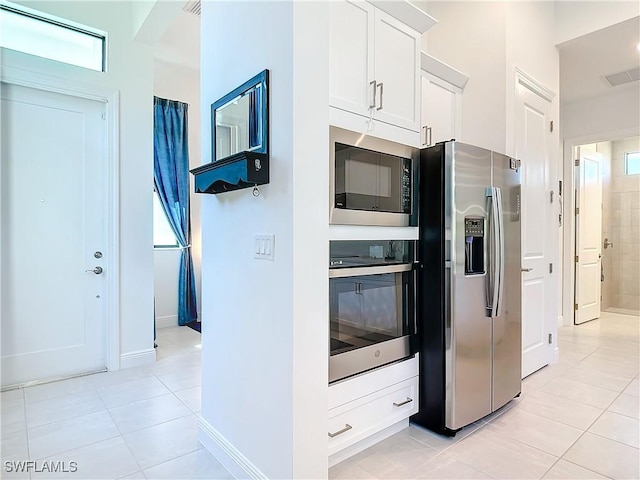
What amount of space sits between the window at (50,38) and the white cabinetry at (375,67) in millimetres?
2423

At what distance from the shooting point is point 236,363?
184 cm

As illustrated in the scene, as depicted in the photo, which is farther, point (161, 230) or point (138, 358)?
point (161, 230)

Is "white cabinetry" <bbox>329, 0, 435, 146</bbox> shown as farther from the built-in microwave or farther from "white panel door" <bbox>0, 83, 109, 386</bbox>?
"white panel door" <bbox>0, 83, 109, 386</bbox>

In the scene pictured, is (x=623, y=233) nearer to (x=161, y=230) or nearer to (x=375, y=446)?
(x=375, y=446)

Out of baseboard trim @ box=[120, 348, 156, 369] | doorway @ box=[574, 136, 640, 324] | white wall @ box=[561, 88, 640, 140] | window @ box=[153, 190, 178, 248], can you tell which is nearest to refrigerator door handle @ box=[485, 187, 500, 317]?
baseboard trim @ box=[120, 348, 156, 369]

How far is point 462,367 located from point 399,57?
1834 millimetres

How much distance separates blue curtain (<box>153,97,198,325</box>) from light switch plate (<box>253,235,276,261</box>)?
3.41 metres

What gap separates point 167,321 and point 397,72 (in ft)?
13.4

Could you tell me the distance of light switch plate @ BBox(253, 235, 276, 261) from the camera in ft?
5.21

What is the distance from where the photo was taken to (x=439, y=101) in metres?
2.88

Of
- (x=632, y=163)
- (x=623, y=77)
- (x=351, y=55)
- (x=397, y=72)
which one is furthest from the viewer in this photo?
(x=632, y=163)

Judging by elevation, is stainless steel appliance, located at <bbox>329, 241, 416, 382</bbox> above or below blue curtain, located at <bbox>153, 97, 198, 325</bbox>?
below

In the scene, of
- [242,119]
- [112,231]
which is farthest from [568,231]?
[112,231]

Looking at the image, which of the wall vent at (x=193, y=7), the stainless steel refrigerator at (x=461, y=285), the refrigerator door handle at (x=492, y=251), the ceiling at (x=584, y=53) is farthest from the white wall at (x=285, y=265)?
→ the ceiling at (x=584, y=53)
